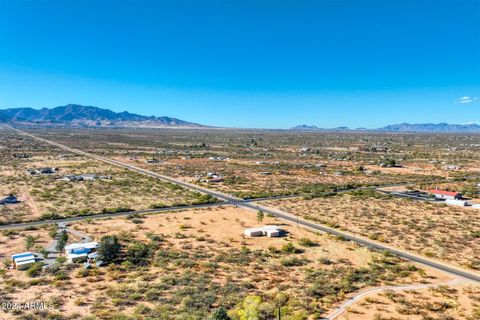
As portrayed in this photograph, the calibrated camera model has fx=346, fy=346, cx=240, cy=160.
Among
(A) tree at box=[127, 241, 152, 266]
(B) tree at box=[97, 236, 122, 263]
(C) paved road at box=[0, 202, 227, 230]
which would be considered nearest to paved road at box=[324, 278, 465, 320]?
(A) tree at box=[127, 241, 152, 266]

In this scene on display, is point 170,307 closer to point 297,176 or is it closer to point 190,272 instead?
point 190,272

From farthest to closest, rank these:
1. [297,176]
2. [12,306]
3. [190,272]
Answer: [297,176], [190,272], [12,306]

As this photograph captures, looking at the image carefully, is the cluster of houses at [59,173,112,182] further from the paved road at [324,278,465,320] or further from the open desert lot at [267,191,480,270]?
the paved road at [324,278,465,320]

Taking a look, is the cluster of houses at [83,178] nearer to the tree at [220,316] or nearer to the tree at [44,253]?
the tree at [44,253]

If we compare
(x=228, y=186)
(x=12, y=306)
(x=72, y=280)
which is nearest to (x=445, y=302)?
(x=72, y=280)

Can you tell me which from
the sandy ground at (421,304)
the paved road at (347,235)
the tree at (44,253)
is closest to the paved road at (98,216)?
the paved road at (347,235)

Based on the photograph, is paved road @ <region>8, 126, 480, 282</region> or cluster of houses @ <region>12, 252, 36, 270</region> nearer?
cluster of houses @ <region>12, 252, 36, 270</region>
